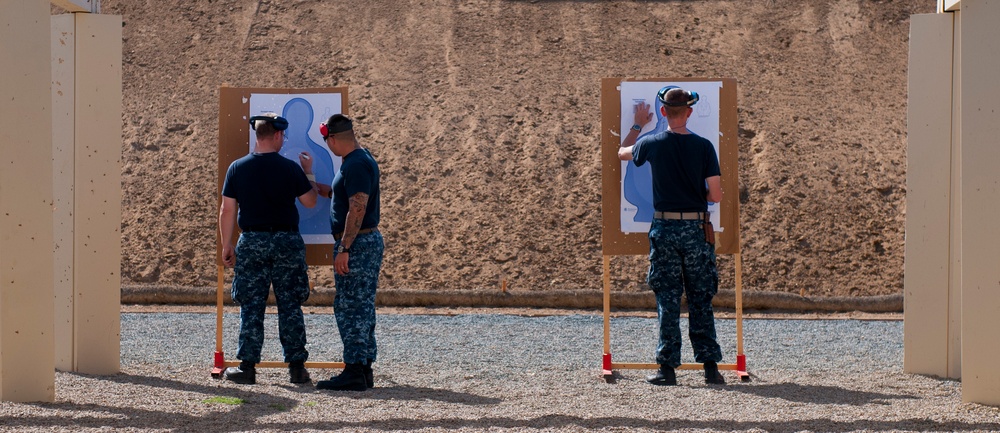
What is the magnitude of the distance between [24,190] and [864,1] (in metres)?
17.2

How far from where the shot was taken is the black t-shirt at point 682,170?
24.3ft

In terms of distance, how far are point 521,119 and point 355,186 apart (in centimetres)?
992

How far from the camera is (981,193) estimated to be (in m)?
6.30

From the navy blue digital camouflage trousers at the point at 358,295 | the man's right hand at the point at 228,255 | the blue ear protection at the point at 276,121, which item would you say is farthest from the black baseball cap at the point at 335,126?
the man's right hand at the point at 228,255

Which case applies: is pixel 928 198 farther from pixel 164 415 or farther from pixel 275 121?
pixel 164 415

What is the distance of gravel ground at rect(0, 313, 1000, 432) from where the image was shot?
19.3 feet

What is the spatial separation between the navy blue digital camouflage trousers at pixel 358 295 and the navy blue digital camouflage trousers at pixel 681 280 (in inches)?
72.3

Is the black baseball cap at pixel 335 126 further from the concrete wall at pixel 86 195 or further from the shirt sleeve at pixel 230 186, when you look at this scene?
the concrete wall at pixel 86 195

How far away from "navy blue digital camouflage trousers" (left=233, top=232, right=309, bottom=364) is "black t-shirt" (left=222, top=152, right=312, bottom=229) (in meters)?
0.12

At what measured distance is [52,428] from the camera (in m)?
5.61

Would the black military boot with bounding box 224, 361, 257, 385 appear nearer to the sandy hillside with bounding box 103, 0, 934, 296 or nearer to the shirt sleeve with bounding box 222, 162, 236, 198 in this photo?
the shirt sleeve with bounding box 222, 162, 236, 198

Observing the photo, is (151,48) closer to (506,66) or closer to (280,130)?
(506,66)

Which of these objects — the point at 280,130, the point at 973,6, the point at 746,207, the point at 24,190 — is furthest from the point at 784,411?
the point at 746,207

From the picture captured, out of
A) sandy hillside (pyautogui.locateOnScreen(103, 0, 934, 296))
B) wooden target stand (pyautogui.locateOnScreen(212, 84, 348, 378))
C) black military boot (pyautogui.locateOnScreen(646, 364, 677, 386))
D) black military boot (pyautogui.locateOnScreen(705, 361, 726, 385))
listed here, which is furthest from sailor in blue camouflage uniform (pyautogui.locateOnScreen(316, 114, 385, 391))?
sandy hillside (pyautogui.locateOnScreen(103, 0, 934, 296))
